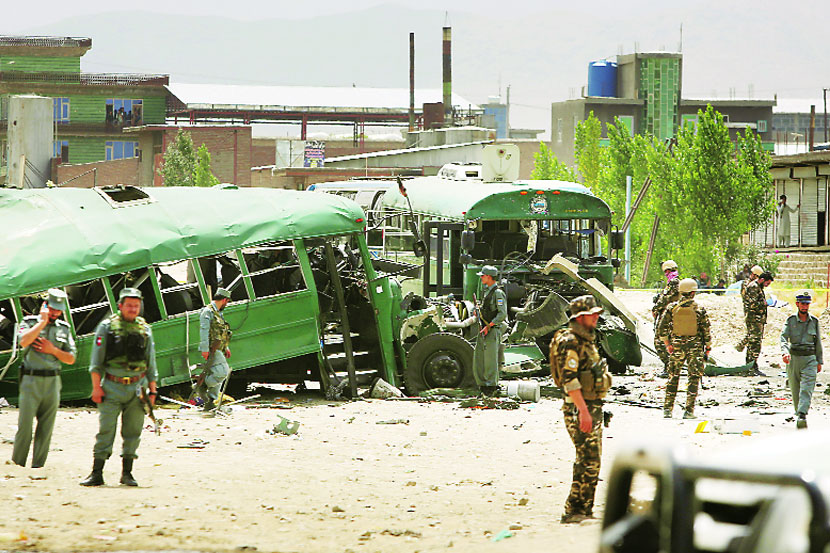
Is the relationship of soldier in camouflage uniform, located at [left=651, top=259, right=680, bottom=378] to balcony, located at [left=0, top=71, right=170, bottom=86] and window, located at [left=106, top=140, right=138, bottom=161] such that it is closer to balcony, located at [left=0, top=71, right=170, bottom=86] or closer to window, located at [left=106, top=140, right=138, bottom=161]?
balcony, located at [left=0, top=71, right=170, bottom=86]

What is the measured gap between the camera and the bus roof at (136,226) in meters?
14.7

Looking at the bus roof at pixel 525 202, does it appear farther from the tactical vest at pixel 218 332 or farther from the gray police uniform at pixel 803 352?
the gray police uniform at pixel 803 352

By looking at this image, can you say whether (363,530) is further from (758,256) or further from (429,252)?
(758,256)

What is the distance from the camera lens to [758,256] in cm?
4094

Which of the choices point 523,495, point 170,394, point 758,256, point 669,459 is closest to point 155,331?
point 170,394

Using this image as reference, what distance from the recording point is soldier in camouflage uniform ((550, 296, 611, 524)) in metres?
9.26


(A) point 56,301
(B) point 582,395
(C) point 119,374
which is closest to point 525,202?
(A) point 56,301

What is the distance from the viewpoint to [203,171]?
6438 cm

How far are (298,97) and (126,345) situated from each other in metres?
81.8

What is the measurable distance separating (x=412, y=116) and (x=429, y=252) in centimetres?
6227

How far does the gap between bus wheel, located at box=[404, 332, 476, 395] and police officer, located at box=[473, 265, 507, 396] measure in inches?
18.1

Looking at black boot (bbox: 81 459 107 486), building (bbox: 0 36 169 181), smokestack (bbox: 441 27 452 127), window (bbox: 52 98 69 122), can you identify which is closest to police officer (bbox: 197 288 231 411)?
black boot (bbox: 81 459 107 486)

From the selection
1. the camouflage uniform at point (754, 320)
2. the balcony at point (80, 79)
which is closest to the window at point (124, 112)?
the balcony at point (80, 79)

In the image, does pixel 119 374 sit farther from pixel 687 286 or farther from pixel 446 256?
pixel 446 256
